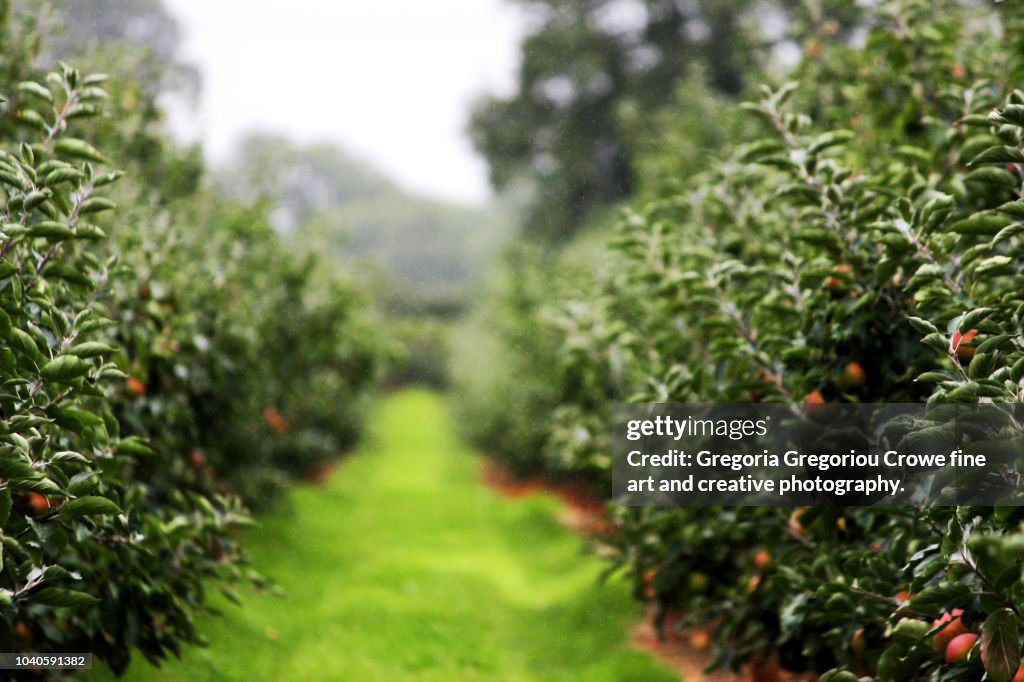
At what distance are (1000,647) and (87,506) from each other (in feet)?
8.75

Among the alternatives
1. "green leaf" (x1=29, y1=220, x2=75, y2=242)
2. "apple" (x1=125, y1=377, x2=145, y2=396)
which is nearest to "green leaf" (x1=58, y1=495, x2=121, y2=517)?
"green leaf" (x1=29, y1=220, x2=75, y2=242)

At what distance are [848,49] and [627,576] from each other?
4.96m

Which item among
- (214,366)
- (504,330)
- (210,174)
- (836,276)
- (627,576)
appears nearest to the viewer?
(836,276)

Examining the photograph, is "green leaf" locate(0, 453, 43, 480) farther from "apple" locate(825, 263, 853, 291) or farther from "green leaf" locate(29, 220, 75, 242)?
"apple" locate(825, 263, 853, 291)

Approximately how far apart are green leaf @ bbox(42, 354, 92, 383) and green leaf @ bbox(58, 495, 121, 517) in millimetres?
380

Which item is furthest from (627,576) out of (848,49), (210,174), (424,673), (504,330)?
(504,330)

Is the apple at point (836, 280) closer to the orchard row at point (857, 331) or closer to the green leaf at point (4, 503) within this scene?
the orchard row at point (857, 331)

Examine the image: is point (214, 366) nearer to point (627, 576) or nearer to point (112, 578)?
point (112, 578)

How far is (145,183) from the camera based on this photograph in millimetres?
6758

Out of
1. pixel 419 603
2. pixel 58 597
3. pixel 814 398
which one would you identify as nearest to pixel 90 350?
pixel 58 597

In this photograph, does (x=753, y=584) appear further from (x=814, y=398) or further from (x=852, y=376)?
(x=852, y=376)

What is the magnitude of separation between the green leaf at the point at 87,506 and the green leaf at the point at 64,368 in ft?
1.25

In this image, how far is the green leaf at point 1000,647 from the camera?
1.85 meters

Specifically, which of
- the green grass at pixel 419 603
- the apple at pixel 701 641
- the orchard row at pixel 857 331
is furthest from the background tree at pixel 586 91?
the apple at pixel 701 641
